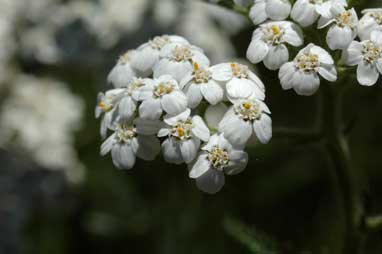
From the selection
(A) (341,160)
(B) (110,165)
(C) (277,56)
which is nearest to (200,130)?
(C) (277,56)

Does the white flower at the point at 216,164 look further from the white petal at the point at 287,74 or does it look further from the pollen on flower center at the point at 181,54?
the pollen on flower center at the point at 181,54

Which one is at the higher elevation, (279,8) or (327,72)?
(279,8)

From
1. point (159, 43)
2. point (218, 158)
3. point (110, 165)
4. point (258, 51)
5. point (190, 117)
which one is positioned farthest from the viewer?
point (110, 165)

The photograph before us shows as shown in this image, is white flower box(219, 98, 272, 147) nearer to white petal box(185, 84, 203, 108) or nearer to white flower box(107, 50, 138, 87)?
white petal box(185, 84, 203, 108)

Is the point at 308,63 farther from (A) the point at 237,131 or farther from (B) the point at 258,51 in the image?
(A) the point at 237,131

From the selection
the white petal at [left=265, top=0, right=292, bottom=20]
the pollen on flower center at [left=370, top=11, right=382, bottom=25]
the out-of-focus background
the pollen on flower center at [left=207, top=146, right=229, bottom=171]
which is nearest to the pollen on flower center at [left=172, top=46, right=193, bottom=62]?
the white petal at [left=265, top=0, right=292, bottom=20]

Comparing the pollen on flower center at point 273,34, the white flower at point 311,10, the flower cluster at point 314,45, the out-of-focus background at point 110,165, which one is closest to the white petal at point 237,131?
the flower cluster at point 314,45
